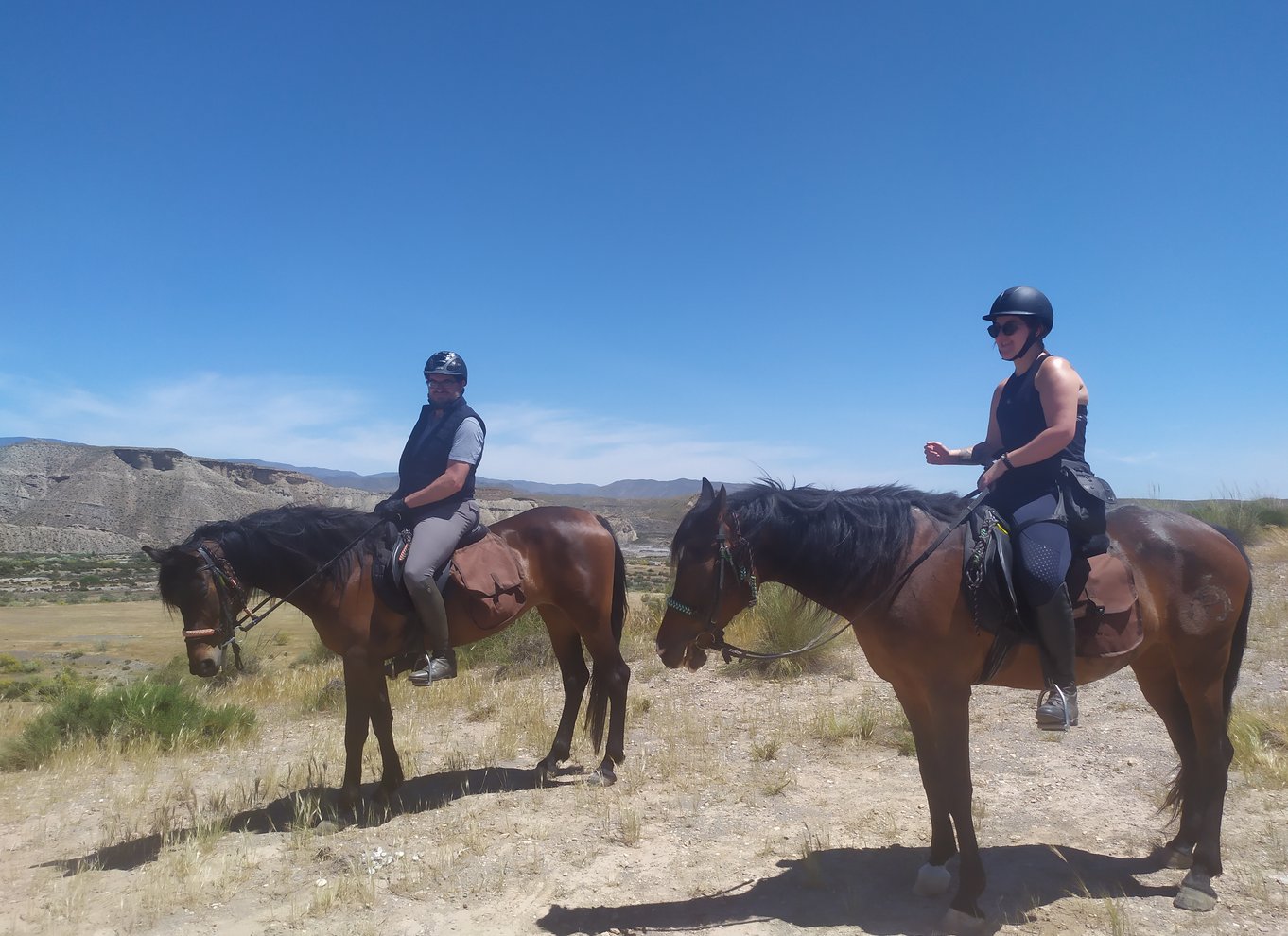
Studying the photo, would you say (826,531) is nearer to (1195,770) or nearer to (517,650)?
(1195,770)

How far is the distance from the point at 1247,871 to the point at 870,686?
4794mm

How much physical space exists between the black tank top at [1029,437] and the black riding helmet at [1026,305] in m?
0.20

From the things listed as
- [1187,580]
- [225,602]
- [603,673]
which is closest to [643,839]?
[603,673]

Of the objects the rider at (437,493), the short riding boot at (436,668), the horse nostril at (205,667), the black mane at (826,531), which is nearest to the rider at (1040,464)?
the black mane at (826,531)

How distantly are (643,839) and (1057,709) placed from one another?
256 centimetres

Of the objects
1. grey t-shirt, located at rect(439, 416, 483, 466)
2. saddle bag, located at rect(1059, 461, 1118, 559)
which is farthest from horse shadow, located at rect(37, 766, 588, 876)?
A: saddle bag, located at rect(1059, 461, 1118, 559)

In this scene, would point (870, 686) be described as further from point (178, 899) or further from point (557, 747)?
point (178, 899)

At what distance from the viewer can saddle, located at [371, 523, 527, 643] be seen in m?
5.57

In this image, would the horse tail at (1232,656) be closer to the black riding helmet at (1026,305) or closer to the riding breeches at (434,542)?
the black riding helmet at (1026,305)

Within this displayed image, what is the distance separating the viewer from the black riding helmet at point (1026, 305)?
13.1 ft

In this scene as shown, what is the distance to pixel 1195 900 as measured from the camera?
379cm

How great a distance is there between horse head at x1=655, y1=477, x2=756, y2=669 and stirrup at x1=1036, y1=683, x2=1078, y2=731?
4.63ft

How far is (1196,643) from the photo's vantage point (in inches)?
163

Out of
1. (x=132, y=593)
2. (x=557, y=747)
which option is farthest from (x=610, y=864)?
(x=132, y=593)
